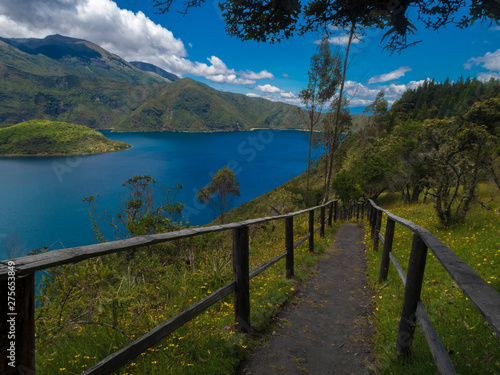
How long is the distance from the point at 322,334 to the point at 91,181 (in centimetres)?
8886

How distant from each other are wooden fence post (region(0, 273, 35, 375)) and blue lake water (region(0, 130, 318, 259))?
2757 cm

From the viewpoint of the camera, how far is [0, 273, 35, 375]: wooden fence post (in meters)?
1.15

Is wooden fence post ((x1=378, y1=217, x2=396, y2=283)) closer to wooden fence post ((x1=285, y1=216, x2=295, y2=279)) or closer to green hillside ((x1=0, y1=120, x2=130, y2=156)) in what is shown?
wooden fence post ((x1=285, y1=216, x2=295, y2=279))

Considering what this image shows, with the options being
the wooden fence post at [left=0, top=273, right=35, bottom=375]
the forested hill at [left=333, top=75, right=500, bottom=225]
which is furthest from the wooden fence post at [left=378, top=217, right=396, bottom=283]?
the wooden fence post at [left=0, top=273, right=35, bottom=375]

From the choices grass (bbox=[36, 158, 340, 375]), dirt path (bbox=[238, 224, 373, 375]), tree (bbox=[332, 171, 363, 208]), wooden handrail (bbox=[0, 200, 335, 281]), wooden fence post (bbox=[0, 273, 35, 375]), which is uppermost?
wooden handrail (bbox=[0, 200, 335, 281])

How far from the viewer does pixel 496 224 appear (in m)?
6.86

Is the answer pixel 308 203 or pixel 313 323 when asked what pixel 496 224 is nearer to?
pixel 313 323

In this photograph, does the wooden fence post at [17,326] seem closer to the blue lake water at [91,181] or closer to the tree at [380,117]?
the blue lake water at [91,181]

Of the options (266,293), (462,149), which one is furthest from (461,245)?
(266,293)

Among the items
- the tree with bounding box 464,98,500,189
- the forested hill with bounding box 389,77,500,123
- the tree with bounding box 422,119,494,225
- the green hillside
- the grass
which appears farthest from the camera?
the green hillside

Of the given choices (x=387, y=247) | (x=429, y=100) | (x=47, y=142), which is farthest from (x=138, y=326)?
(x=47, y=142)

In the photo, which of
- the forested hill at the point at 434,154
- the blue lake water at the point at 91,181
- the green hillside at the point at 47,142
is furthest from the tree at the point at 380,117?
the green hillside at the point at 47,142

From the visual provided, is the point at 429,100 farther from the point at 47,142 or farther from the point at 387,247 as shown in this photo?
the point at 47,142

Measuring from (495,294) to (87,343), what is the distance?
10.4 ft
